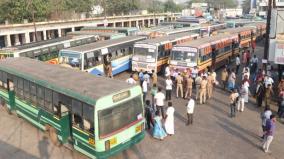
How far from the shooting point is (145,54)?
2322 cm

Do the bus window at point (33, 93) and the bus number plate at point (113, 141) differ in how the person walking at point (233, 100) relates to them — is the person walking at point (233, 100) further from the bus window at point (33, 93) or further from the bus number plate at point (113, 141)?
the bus window at point (33, 93)

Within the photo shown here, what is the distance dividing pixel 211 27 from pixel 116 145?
38.3 meters

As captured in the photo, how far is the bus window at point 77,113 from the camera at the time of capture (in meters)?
10.4

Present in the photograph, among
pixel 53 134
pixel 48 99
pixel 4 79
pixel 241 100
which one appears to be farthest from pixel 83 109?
pixel 241 100

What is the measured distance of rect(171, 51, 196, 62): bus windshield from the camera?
68.9ft

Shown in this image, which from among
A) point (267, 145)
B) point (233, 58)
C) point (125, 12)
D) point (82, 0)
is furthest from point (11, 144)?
point (125, 12)

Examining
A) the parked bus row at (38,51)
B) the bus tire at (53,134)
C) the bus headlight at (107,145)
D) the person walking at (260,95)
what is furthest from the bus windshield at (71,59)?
the bus headlight at (107,145)

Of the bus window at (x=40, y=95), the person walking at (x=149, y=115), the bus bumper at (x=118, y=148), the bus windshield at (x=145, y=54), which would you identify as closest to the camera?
the bus bumper at (x=118, y=148)

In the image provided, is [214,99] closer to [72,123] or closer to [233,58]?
[72,123]

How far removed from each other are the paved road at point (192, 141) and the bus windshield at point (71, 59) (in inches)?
227

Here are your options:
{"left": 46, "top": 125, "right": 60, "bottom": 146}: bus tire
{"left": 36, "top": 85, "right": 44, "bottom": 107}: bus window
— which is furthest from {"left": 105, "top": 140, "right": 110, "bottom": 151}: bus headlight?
{"left": 36, "top": 85, "right": 44, "bottom": 107}: bus window

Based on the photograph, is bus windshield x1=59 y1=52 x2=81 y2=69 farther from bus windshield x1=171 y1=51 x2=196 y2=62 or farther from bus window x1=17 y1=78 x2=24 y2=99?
bus window x1=17 y1=78 x2=24 y2=99

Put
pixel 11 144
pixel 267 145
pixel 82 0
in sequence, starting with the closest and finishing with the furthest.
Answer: pixel 267 145 → pixel 11 144 → pixel 82 0

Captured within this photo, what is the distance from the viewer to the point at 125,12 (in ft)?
294
